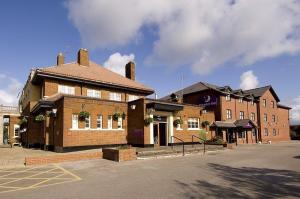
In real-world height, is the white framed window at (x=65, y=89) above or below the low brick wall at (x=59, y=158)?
above

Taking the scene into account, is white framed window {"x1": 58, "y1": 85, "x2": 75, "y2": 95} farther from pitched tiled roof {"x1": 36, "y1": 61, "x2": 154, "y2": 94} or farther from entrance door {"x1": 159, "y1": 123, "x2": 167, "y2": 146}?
entrance door {"x1": 159, "y1": 123, "x2": 167, "y2": 146}

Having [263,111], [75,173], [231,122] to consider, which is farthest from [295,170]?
[263,111]

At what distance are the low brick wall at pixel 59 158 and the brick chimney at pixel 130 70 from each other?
18.7m

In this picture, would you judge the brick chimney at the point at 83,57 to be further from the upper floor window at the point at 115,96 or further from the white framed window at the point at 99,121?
the white framed window at the point at 99,121

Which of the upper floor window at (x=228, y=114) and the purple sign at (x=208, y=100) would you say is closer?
the purple sign at (x=208, y=100)

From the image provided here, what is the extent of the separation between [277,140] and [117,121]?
34938 millimetres

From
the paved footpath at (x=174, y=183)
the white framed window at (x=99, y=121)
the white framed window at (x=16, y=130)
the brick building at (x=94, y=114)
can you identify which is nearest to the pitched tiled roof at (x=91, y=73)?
the brick building at (x=94, y=114)

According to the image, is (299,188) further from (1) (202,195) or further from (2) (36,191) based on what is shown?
(2) (36,191)

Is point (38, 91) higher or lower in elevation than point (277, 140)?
higher

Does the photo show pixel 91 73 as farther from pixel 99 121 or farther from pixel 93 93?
pixel 99 121

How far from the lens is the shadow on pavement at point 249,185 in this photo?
8508 mm

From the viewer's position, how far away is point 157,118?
2478 cm

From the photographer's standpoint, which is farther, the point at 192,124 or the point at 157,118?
the point at 192,124

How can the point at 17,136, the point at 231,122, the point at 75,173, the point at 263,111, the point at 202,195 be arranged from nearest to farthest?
the point at 202,195 < the point at 75,173 < the point at 231,122 < the point at 17,136 < the point at 263,111
